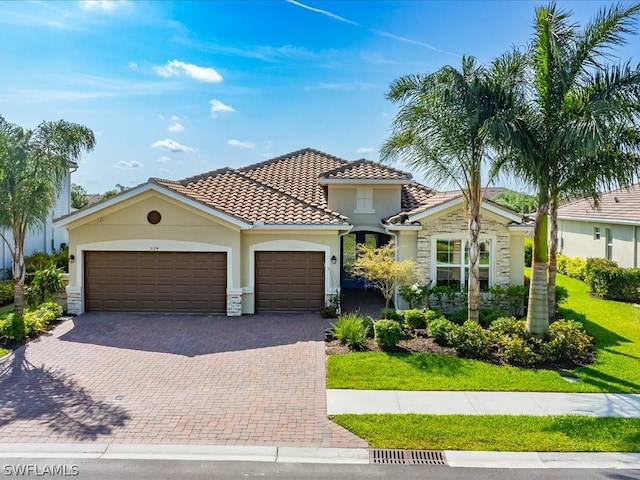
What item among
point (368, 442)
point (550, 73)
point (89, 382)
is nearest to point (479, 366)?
point (368, 442)

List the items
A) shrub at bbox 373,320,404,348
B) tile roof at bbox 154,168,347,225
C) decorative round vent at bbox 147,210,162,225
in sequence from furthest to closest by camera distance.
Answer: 1. tile roof at bbox 154,168,347,225
2. decorative round vent at bbox 147,210,162,225
3. shrub at bbox 373,320,404,348

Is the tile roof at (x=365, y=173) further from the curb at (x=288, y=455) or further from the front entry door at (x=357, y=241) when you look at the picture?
the curb at (x=288, y=455)

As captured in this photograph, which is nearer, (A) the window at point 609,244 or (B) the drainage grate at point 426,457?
(B) the drainage grate at point 426,457

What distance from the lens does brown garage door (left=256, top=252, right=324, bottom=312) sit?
57.9ft

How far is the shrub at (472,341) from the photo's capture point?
485 inches

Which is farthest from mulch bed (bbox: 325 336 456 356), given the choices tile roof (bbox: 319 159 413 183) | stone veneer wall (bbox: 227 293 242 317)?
tile roof (bbox: 319 159 413 183)

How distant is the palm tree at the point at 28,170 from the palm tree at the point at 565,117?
13.3 metres

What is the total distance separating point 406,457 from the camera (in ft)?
24.4

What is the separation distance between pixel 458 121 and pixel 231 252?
9.04 meters

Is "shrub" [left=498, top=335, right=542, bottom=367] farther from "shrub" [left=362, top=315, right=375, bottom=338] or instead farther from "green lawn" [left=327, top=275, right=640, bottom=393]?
"shrub" [left=362, top=315, right=375, bottom=338]

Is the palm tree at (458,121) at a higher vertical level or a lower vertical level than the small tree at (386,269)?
higher

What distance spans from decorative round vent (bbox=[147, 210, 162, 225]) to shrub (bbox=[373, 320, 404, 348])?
363 inches

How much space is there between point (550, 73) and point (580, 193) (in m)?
3.98

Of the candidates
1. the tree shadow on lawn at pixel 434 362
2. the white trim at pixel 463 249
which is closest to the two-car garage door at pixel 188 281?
the white trim at pixel 463 249
